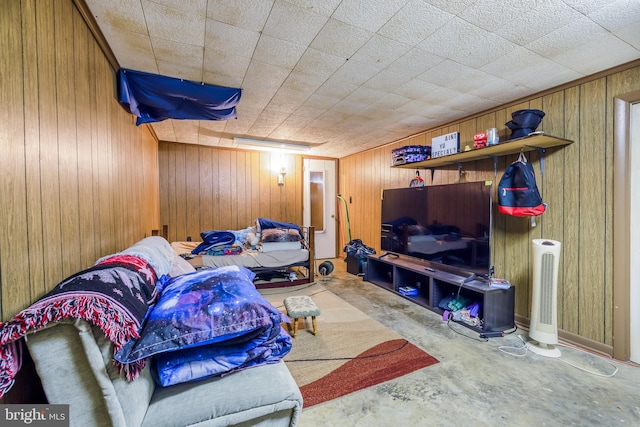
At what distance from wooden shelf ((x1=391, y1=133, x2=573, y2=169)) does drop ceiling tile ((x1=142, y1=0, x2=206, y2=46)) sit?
262 centimetres

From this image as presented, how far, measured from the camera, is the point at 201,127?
3.95m

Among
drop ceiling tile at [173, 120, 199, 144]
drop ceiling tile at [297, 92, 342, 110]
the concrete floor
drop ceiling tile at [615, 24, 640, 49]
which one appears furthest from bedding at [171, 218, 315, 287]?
drop ceiling tile at [615, 24, 640, 49]

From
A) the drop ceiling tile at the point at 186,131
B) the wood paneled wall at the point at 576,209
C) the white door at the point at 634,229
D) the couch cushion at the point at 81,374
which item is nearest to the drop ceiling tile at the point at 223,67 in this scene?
the drop ceiling tile at the point at 186,131

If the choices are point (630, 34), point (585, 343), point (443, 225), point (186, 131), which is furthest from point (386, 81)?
point (186, 131)

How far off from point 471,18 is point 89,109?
2.31 metres

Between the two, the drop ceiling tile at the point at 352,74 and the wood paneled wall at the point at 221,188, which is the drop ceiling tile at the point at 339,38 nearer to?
the drop ceiling tile at the point at 352,74

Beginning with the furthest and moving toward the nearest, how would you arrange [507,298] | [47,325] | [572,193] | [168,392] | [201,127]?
[201,127] → [507,298] → [572,193] → [168,392] → [47,325]

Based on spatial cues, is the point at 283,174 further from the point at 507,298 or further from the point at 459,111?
the point at 507,298

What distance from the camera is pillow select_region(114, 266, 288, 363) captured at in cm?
93

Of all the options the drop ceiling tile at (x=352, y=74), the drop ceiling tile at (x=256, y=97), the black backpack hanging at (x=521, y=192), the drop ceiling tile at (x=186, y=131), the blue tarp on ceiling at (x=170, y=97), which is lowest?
the black backpack hanging at (x=521, y=192)

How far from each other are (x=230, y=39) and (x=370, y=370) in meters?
2.54

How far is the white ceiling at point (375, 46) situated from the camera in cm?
155

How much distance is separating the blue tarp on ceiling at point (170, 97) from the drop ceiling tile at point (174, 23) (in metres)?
0.57

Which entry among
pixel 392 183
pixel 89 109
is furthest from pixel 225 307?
pixel 392 183
